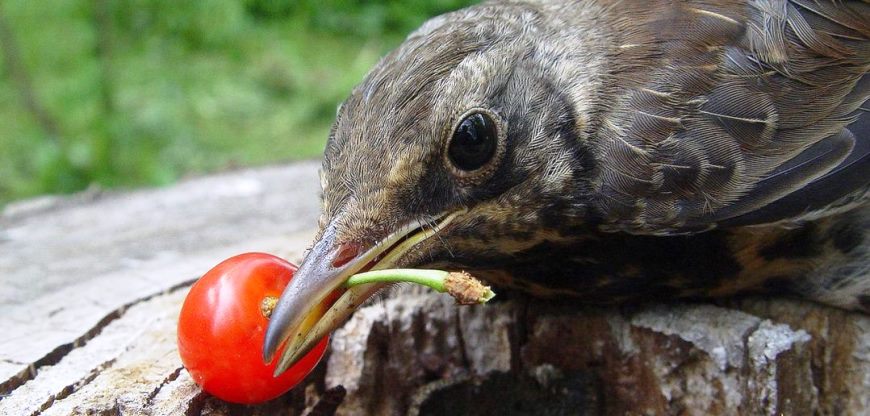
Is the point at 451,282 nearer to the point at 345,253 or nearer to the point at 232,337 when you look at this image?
the point at 345,253

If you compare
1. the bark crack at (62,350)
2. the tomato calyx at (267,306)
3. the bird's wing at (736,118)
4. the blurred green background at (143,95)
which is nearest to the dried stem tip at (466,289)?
the tomato calyx at (267,306)

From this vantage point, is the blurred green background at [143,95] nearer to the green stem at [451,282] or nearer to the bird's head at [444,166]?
the bird's head at [444,166]

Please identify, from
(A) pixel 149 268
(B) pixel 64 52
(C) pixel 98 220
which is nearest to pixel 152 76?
(B) pixel 64 52

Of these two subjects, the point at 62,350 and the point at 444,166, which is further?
the point at 62,350

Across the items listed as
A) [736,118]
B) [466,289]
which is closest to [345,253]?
[466,289]

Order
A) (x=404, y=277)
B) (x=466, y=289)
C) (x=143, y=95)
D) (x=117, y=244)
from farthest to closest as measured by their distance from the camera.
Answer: (x=143, y=95), (x=117, y=244), (x=404, y=277), (x=466, y=289)

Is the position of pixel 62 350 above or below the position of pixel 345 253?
below

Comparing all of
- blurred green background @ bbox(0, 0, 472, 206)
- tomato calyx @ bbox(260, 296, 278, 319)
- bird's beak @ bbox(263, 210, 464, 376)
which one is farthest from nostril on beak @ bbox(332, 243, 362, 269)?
blurred green background @ bbox(0, 0, 472, 206)
